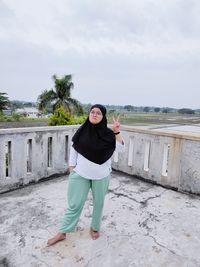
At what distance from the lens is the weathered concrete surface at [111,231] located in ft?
5.66

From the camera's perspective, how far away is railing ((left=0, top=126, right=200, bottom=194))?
2986 millimetres

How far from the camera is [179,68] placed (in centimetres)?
1362

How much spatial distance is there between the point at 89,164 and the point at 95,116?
416mm

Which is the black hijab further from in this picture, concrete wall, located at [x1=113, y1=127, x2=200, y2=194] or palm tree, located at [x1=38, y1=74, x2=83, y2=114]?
palm tree, located at [x1=38, y1=74, x2=83, y2=114]

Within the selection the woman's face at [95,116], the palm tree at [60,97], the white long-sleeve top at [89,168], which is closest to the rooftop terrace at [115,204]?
the white long-sleeve top at [89,168]

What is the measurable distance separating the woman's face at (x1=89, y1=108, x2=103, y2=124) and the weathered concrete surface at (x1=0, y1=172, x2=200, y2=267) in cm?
109

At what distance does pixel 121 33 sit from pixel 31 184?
7.62 meters

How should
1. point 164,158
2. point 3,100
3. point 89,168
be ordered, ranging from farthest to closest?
1. point 3,100
2. point 164,158
3. point 89,168

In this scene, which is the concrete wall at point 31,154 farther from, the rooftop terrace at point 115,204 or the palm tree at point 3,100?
the palm tree at point 3,100

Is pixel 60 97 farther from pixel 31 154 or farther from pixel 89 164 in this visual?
pixel 89 164

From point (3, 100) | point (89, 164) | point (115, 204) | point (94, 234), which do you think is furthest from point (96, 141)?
point (3, 100)

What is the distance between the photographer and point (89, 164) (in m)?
1.86

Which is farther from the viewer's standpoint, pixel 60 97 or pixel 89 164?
pixel 60 97

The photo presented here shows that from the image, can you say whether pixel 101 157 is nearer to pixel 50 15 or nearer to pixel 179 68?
pixel 50 15
